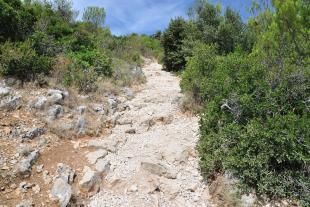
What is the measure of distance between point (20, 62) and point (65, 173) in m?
4.89

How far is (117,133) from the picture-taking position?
30.7 ft

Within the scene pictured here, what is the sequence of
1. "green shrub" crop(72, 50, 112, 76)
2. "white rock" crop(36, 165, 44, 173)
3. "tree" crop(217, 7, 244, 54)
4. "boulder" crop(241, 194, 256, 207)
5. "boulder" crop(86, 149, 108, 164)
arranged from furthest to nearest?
"tree" crop(217, 7, 244, 54)
"green shrub" crop(72, 50, 112, 76)
"boulder" crop(86, 149, 108, 164)
"white rock" crop(36, 165, 44, 173)
"boulder" crop(241, 194, 256, 207)

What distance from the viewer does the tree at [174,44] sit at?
20544 mm

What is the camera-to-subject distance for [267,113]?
22.3ft

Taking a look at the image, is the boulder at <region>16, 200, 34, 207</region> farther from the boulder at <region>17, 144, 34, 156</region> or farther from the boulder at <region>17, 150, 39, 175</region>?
the boulder at <region>17, 144, 34, 156</region>

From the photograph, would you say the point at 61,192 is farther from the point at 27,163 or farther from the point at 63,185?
the point at 27,163

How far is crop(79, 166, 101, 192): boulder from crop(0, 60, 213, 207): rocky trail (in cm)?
2

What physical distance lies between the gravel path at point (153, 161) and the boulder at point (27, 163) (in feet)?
5.18

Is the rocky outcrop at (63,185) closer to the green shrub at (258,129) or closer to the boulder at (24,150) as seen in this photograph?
the boulder at (24,150)

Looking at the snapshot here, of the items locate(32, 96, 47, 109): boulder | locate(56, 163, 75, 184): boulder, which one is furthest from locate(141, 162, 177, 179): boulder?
locate(32, 96, 47, 109): boulder

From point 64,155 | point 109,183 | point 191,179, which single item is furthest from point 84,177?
point 191,179

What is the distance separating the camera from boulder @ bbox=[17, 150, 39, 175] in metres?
6.67

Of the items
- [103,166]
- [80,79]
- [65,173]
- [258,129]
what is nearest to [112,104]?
[80,79]

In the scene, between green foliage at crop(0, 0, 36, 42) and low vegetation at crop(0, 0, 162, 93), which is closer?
low vegetation at crop(0, 0, 162, 93)
